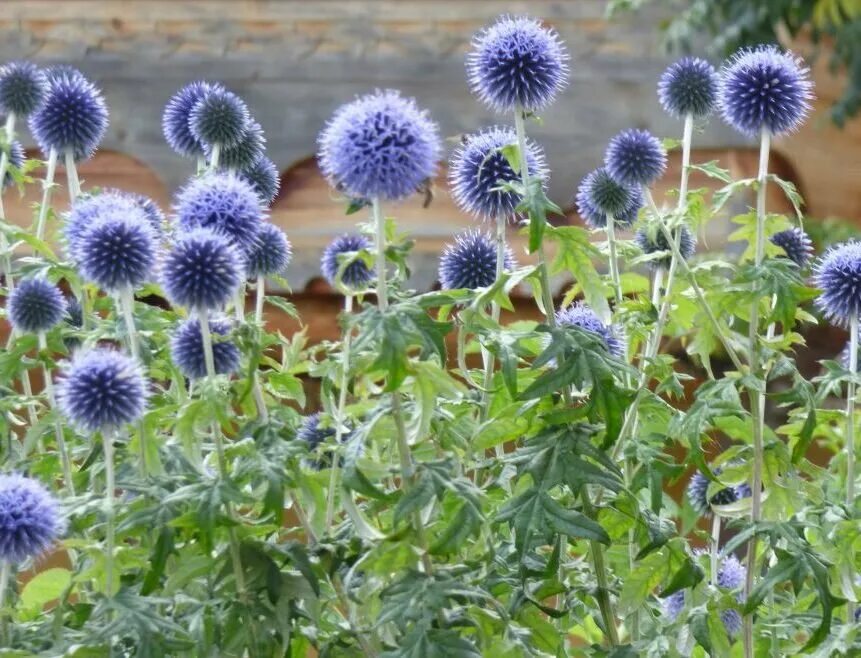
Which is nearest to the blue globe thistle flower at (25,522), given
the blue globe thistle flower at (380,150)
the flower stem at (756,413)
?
the blue globe thistle flower at (380,150)

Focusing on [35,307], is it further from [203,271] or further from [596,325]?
[596,325]

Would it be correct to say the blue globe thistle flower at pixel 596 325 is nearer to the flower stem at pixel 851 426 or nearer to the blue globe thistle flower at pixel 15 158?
the flower stem at pixel 851 426

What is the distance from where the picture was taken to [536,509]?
1.47m

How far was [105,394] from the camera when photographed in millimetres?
1414

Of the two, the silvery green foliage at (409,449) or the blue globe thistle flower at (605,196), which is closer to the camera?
the silvery green foliage at (409,449)

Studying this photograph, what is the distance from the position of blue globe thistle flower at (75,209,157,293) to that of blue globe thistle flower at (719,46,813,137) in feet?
2.59

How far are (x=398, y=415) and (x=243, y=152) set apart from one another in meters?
0.56

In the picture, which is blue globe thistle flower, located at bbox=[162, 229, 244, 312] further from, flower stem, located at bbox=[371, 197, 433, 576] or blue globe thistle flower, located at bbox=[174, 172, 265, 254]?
flower stem, located at bbox=[371, 197, 433, 576]

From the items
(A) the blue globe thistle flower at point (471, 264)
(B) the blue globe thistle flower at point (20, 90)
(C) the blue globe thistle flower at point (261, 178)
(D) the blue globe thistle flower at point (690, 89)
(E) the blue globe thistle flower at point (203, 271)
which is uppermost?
(B) the blue globe thistle flower at point (20, 90)

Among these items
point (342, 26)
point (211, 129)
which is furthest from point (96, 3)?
point (211, 129)

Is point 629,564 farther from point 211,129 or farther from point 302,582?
point 211,129

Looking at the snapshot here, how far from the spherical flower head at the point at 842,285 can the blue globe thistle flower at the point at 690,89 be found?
0.28 meters

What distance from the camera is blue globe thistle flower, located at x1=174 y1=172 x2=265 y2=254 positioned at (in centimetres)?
146

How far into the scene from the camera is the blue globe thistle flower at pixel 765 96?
1.79m
